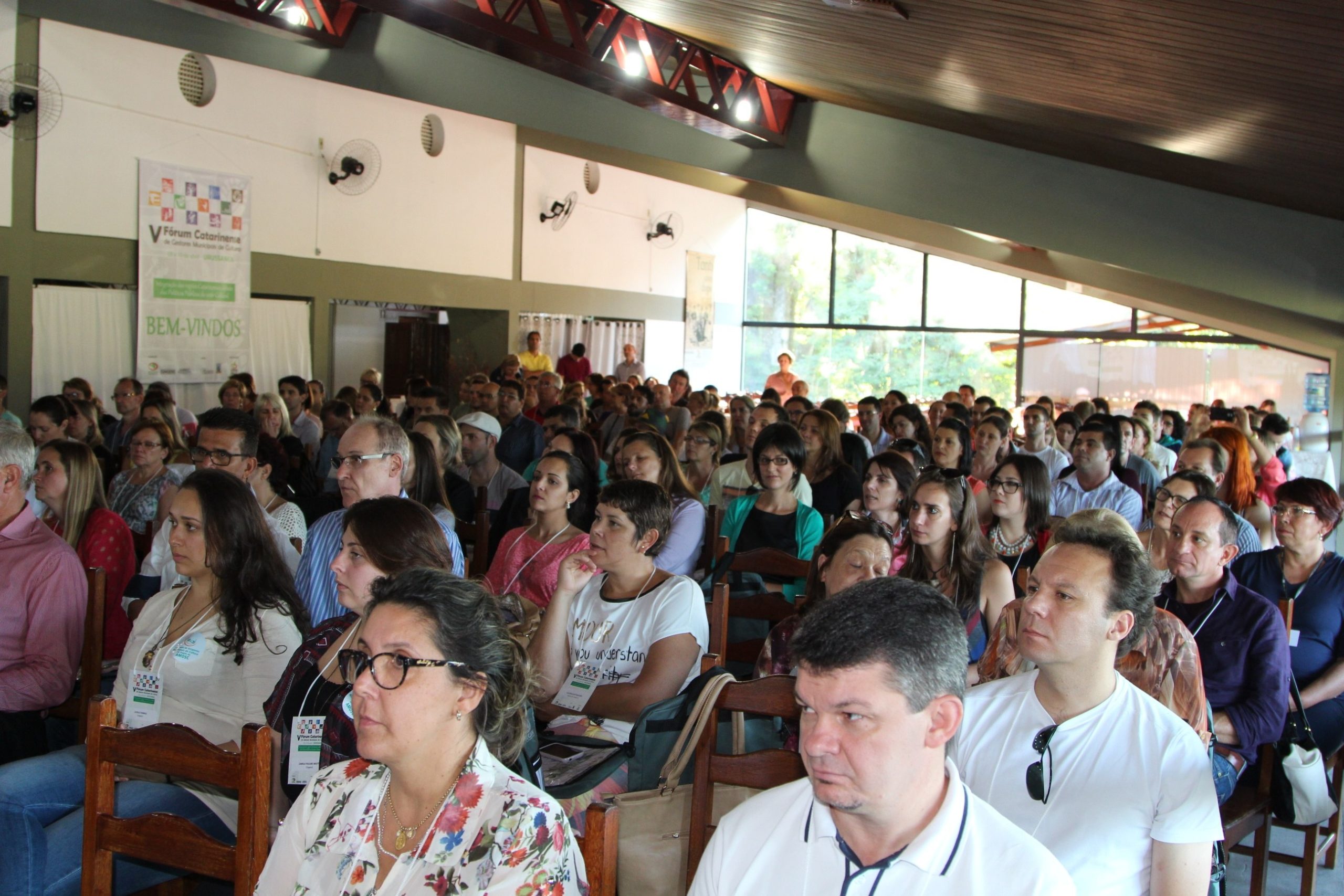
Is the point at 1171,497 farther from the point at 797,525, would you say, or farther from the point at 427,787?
the point at 427,787

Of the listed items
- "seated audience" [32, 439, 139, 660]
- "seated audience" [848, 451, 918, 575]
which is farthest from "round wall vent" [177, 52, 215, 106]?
"seated audience" [848, 451, 918, 575]

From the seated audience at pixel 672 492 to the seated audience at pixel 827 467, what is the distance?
1006mm

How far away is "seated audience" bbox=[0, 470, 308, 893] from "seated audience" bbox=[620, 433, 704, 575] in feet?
6.64

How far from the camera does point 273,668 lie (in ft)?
9.02

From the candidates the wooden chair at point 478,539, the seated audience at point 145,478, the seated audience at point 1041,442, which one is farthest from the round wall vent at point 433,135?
the wooden chair at point 478,539

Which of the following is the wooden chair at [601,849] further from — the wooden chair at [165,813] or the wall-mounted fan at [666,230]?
the wall-mounted fan at [666,230]

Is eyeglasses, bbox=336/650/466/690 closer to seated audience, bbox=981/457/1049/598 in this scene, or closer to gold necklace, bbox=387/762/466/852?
gold necklace, bbox=387/762/466/852

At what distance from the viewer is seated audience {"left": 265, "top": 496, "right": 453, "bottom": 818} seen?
2.27 meters

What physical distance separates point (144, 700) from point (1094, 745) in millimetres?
2240

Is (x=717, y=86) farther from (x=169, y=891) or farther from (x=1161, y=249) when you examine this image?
(x=169, y=891)

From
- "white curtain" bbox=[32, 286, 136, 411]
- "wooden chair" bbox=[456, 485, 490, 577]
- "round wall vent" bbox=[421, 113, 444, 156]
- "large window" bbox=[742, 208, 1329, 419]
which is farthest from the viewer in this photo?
"large window" bbox=[742, 208, 1329, 419]

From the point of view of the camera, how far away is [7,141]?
834 centimetres

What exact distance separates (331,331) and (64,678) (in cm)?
876

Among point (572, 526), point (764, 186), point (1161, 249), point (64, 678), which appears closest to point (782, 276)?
point (764, 186)
